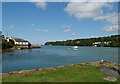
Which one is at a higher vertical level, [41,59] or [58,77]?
[58,77]

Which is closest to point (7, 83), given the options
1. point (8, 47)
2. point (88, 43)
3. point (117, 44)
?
point (8, 47)

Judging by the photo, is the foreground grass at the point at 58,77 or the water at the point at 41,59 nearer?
the foreground grass at the point at 58,77

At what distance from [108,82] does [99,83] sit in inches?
46.2

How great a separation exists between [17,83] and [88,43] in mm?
193002

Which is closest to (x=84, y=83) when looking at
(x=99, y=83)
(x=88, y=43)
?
(x=99, y=83)

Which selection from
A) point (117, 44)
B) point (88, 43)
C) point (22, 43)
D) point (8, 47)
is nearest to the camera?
point (8, 47)

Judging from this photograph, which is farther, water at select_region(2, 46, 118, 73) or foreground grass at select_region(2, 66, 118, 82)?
water at select_region(2, 46, 118, 73)

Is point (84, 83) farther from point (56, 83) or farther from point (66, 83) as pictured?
point (56, 83)

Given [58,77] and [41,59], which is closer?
[58,77]

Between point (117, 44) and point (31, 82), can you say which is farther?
point (117, 44)

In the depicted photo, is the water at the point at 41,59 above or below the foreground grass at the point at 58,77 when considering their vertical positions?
below

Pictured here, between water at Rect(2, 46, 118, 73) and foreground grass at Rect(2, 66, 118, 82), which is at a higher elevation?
foreground grass at Rect(2, 66, 118, 82)

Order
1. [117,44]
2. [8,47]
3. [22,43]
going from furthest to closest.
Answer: [117,44], [22,43], [8,47]

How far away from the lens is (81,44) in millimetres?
197000
